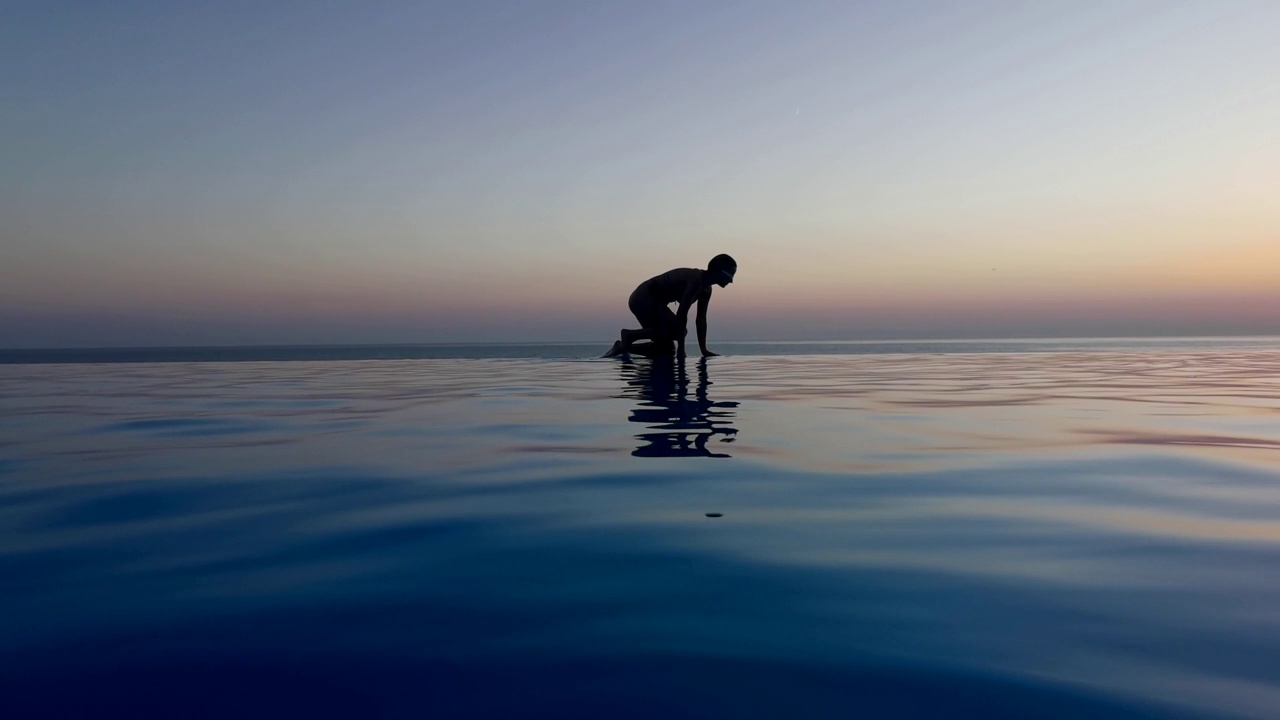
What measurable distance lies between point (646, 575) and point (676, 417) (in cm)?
318

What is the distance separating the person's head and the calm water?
6925mm

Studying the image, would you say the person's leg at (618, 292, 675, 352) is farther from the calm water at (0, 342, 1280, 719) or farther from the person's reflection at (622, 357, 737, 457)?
the calm water at (0, 342, 1280, 719)

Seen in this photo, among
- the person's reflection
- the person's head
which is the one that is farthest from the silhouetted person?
the person's reflection

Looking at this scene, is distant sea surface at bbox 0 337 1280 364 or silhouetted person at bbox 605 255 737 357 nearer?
silhouetted person at bbox 605 255 737 357

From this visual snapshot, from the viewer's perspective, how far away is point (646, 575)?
1701 mm

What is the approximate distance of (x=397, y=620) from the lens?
4.71 feet

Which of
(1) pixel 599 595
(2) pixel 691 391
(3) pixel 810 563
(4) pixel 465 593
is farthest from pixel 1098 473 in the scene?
(2) pixel 691 391

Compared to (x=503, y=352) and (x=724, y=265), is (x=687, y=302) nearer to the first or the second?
(x=724, y=265)

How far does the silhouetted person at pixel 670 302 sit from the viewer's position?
430 inches

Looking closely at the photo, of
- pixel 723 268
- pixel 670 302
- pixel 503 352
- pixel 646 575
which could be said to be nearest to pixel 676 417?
pixel 646 575

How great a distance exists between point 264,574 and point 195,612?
0.25m

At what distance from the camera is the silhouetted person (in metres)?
10.9

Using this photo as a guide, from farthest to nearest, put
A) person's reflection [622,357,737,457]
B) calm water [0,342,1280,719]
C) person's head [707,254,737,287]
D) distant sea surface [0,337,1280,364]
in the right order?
distant sea surface [0,337,1280,364]
person's head [707,254,737,287]
person's reflection [622,357,737,457]
calm water [0,342,1280,719]

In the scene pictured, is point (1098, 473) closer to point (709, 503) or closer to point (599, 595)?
point (709, 503)
